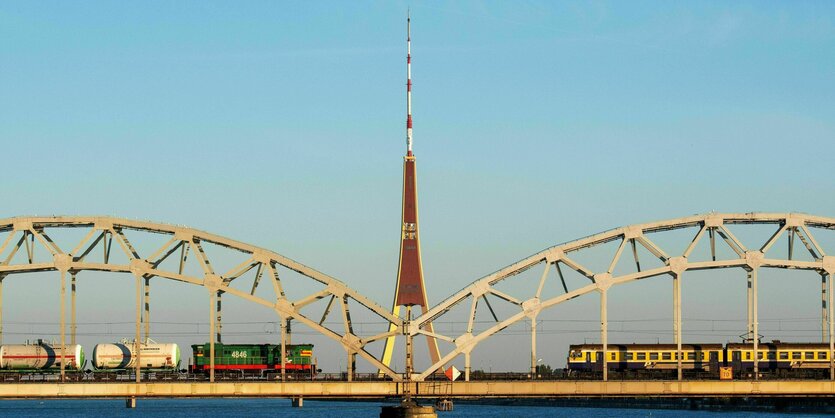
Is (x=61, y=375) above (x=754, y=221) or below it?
below

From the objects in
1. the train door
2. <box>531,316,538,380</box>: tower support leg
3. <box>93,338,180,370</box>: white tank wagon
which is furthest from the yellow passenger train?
<box>93,338,180,370</box>: white tank wagon

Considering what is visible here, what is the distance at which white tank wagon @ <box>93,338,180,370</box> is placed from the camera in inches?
4589

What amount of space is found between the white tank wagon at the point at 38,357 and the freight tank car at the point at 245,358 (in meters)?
10.1

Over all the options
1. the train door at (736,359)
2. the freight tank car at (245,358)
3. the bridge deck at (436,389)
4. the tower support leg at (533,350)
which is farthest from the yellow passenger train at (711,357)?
the freight tank car at (245,358)

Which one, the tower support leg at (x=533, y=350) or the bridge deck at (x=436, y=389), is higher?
the tower support leg at (x=533, y=350)

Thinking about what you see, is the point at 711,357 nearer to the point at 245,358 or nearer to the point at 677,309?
the point at 677,309

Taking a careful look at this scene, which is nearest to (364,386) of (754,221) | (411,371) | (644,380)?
(411,371)

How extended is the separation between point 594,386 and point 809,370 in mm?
20078

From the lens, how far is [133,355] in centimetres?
11750

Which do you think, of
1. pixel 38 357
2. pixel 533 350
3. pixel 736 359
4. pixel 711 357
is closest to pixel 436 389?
pixel 533 350

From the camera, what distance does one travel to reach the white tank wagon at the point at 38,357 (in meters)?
111

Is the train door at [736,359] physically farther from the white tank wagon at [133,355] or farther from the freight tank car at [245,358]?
the white tank wagon at [133,355]

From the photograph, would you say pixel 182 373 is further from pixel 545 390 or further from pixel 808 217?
pixel 808 217

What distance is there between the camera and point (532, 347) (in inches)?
4092
